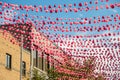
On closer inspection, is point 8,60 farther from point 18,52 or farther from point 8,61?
point 18,52

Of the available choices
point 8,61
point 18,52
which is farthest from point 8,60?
point 18,52

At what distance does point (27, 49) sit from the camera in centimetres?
4225

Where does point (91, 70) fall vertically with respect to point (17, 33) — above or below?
below

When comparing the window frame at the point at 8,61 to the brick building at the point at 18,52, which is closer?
the brick building at the point at 18,52

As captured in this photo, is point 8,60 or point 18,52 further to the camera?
point 18,52

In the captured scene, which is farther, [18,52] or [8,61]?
[18,52]

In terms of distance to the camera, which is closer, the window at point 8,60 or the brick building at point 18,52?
the brick building at point 18,52

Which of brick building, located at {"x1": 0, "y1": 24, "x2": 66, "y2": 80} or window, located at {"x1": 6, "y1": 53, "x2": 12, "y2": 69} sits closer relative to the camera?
brick building, located at {"x1": 0, "y1": 24, "x2": 66, "y2": 80}

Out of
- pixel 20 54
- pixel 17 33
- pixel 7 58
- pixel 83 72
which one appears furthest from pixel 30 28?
pixel 83 72

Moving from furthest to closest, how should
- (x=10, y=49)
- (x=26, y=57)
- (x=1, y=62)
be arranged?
(x=26, y=57) → (x=10, y=49) → (x=1, y=62)

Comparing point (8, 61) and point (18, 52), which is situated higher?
point (18, 52)

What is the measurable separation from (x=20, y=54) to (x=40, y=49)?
18.2 ft

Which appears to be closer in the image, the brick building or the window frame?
the brick building

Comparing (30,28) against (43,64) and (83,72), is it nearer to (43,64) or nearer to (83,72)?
(43,64)
